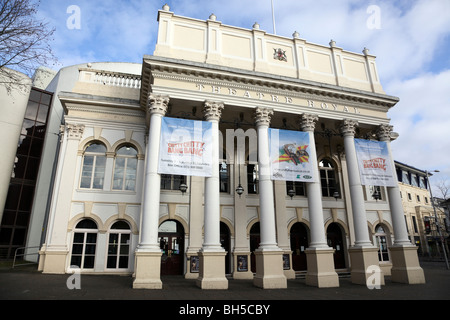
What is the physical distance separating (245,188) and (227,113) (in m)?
4.30

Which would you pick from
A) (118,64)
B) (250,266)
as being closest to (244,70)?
(250,266)

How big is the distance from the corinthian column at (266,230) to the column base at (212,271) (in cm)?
149

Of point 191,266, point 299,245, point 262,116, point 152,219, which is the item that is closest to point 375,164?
point 262,116

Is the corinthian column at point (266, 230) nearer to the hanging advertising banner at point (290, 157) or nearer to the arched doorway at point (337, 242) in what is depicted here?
the hanging advertising banner at point (290, 157)

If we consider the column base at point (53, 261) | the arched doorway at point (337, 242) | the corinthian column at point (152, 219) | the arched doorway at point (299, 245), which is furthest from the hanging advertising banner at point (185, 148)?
the arched doorway at point (337, 242)

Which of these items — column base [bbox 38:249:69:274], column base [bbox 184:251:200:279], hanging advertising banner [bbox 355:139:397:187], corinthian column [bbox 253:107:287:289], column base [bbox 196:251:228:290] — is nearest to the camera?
column base [bbox 196:251:228:290]

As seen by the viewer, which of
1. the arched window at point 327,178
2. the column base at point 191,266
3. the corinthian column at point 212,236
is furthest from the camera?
the arched window at point 327,178

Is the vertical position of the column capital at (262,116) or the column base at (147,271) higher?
the column capital at (262,116)

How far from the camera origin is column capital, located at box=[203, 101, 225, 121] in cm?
1173

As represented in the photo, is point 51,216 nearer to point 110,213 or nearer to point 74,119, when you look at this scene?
point 110,213

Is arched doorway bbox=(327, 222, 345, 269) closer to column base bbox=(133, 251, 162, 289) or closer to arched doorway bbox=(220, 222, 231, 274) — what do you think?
arched doorway bbox=(220, 222, 231, 274)

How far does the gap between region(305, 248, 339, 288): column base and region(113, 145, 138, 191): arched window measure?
8.73 m

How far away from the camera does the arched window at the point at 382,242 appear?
17.2 m

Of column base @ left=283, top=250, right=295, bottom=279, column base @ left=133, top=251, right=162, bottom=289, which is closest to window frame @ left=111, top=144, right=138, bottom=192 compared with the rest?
column base @ left=133, top=251, right=162, bottom=289
